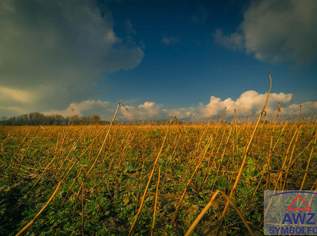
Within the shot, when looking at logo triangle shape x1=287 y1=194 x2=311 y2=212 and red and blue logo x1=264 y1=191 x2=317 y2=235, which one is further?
logo triangle shape x1=287 y1=194 x2=311 y2=212

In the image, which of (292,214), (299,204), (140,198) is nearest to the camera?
(292,214)

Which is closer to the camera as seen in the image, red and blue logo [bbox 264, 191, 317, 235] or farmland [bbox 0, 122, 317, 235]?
red and blue logo [bbox 264, 191, 317, 235]

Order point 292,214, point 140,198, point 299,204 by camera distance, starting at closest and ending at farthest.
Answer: point 292,214, point 299,204, point 140,198

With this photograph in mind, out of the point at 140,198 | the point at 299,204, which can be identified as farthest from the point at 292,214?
the point at 140,198

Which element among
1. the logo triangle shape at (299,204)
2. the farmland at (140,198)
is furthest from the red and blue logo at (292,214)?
the farmland at (140,198)

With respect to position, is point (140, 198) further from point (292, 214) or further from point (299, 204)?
point (299, 204)

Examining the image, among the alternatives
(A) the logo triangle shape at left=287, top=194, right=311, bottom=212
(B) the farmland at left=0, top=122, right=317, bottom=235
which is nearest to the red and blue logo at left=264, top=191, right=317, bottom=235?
Result: (A) the logo triangle shape at left=287, top=194, right=311, bottom=212

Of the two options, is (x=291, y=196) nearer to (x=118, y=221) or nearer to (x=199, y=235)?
(x=199, y=235)

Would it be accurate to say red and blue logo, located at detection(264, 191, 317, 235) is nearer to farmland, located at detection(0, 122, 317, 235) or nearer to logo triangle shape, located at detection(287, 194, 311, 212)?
logo triangle shape, located at detection(287, 194, 311, 212)

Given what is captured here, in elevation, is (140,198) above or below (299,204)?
below

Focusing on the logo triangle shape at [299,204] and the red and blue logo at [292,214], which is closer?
the red and blue logo at [292,214]

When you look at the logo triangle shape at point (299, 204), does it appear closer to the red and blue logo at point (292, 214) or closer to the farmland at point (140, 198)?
the red and blue logo at point (292, 214)

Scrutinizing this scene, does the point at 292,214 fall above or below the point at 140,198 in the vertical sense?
above

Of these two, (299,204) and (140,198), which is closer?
(299,204)
